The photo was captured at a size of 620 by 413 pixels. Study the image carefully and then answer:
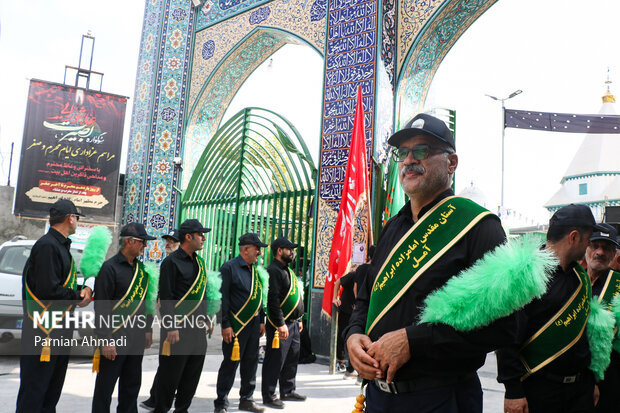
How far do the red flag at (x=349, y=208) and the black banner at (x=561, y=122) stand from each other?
5339mm

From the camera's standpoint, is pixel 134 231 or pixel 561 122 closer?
pixel 134 231

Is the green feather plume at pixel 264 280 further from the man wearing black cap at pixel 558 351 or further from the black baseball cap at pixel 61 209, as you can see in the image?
the man wearing black cap at pixel 558 351

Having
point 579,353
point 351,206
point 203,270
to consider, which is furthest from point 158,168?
point 579,353

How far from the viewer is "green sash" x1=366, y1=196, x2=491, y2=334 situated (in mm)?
1766

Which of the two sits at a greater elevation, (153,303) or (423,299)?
(423,299)

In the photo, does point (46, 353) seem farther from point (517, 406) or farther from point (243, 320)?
point (517, 406)

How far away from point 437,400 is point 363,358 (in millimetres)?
281

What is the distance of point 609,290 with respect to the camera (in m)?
3.12

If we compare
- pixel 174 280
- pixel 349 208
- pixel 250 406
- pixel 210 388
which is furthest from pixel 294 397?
pixel 349 208

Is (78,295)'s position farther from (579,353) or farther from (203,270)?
Result: (579,353)

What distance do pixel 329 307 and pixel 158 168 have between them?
6.20m

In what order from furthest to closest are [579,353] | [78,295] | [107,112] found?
1. [107,112]
2. [78,295]
3. [579,353]

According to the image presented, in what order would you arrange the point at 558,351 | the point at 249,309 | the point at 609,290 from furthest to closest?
the point at 249,309 → the point at 609,290 → the point at 558,351

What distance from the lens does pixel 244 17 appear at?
404 inches
